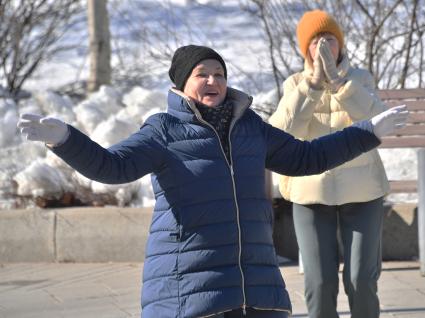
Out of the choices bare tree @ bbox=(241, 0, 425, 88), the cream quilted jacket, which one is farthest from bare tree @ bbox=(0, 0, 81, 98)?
the cream quilted jacket

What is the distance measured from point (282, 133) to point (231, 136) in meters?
0.31

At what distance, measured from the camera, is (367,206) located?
511cm

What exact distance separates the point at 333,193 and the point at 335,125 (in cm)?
33

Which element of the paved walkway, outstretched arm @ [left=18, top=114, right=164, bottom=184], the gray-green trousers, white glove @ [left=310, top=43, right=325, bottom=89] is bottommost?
the paved walkway

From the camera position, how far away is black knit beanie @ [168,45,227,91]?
4141 millimetres

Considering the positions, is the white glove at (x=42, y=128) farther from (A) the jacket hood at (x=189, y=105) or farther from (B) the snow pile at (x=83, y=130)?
(B) the snow pile at (x=83, y=130)

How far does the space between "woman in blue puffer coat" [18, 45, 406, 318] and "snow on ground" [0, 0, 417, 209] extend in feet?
12.1

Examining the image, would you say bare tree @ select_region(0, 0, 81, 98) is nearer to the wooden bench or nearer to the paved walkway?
the paved walkway

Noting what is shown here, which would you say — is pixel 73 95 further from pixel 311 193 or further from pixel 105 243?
pixel 311 193

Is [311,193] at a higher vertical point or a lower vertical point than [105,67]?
lower

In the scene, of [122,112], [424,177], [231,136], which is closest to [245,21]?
[122,112]

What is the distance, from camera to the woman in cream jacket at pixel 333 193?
5.05 meters

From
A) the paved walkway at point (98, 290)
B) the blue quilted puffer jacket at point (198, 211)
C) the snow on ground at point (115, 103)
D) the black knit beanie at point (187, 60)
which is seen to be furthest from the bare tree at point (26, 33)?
the blue quilted puffer jacket at point (198, 211)

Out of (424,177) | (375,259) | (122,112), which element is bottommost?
(375,259)
